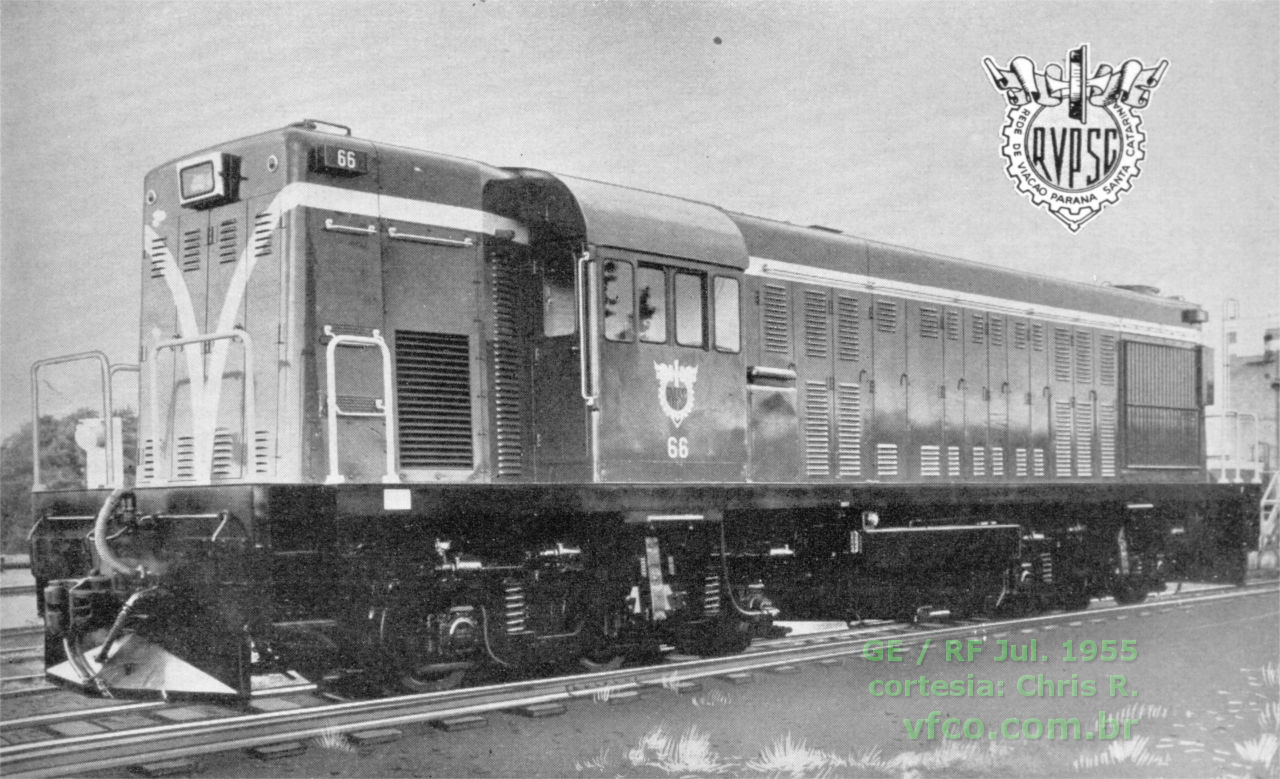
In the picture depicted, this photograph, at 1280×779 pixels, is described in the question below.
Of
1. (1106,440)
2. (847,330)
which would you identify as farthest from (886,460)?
(1106,440)

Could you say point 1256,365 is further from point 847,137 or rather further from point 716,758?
point 716,758

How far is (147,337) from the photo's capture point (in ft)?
25.6

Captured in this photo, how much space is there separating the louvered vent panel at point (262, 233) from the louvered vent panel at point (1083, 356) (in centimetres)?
898

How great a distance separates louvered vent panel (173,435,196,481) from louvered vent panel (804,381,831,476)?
15.5 ft

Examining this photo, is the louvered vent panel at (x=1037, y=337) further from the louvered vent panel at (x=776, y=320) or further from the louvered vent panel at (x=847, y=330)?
the louvered vent panel at (x=776, y=320)

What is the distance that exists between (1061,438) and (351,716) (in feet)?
28.1

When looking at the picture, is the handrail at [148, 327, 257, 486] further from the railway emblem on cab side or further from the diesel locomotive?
the railway emblem on cab side

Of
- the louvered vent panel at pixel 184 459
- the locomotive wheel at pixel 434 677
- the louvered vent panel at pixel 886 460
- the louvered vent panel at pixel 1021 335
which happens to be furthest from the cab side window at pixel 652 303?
the louvered vent panel at pixel 1021 335

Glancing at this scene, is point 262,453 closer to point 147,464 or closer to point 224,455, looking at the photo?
point 224,455

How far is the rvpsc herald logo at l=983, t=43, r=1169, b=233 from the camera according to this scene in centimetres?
787

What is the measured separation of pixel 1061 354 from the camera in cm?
1255

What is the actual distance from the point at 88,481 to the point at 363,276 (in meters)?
2.22

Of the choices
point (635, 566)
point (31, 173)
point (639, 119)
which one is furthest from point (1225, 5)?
point (31, 173)

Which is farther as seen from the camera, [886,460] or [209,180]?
[886,460]
